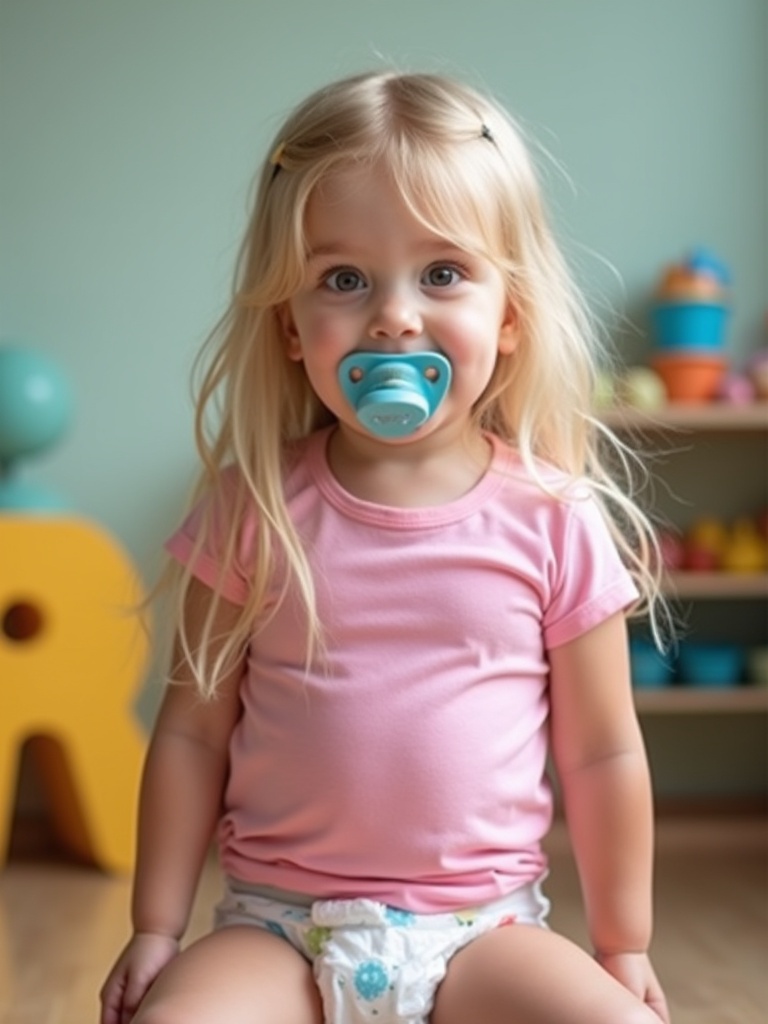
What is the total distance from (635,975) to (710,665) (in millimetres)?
1455

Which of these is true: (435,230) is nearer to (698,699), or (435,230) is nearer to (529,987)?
(529,987)

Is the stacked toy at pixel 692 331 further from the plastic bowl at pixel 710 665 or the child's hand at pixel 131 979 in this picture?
the child's hand at pixel 131 979

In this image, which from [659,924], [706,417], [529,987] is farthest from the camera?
[706,417]

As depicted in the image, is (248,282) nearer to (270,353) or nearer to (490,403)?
(270,353)

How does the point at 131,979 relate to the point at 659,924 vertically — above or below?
above

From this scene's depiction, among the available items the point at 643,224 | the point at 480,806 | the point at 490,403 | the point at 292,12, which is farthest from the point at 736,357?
the point at 480,806

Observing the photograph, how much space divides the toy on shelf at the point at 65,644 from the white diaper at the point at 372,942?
4.19 feet

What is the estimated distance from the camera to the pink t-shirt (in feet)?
3.37

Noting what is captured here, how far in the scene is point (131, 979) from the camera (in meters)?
1.03

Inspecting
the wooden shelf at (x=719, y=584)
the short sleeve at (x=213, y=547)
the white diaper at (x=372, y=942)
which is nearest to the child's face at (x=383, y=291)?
the short sleeve at (x=213, y=547)

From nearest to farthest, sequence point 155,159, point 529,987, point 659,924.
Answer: point 529,987, point 659,924, point 155,159

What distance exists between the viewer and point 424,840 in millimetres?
1024

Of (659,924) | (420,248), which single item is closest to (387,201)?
(420,248)

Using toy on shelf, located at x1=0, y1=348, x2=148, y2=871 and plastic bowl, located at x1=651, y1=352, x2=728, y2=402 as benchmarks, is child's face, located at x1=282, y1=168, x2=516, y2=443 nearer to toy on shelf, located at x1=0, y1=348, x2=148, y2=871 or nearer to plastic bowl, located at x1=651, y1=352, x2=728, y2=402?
toy on shelf, located at x1=0, y1=348, x2=148, y2=871
